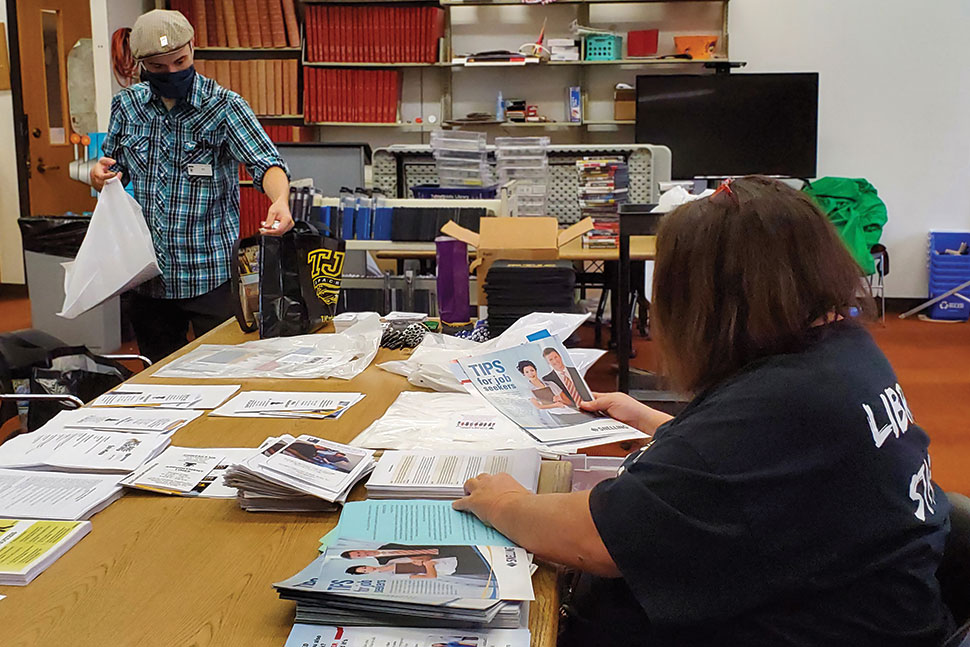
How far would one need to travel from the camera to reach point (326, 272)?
90.4 inches

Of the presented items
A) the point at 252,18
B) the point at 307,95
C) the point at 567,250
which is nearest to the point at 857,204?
the point at 567,250

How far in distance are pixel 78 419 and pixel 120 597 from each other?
0.65 meters

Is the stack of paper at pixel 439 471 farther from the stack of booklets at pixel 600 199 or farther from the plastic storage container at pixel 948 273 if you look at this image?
the plastic storage container at pixel 948 273

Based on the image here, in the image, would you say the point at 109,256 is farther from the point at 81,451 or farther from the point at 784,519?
the point at 784,519

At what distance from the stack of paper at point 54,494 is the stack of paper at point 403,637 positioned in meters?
0.44

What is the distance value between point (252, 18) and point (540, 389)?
5655 mm

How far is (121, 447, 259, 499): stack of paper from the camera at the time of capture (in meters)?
1.21

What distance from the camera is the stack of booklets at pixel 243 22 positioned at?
6406 millimetres

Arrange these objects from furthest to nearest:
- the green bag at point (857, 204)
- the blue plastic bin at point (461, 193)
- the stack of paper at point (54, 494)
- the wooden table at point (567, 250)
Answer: the green bag at point (857, 204) < the blue plastic bin at point (461, 193) < the wooden table at point (567, 250) < the stack of paper at point (54, 494)

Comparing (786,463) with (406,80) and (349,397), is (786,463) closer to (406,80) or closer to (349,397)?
(349,397)

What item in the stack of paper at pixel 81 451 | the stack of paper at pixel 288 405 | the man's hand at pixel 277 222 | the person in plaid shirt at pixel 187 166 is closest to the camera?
the stack of paper at pixel 81 451

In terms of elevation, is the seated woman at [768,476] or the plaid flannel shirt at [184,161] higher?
the plaid flannel shirt at [184,161]

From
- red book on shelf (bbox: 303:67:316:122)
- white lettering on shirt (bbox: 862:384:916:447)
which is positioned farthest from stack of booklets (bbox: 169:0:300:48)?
white lettering on shirt (bbox: 862:384:916:447)

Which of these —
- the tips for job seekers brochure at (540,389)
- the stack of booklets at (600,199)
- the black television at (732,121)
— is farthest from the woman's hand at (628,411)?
the black television at (732,121)
